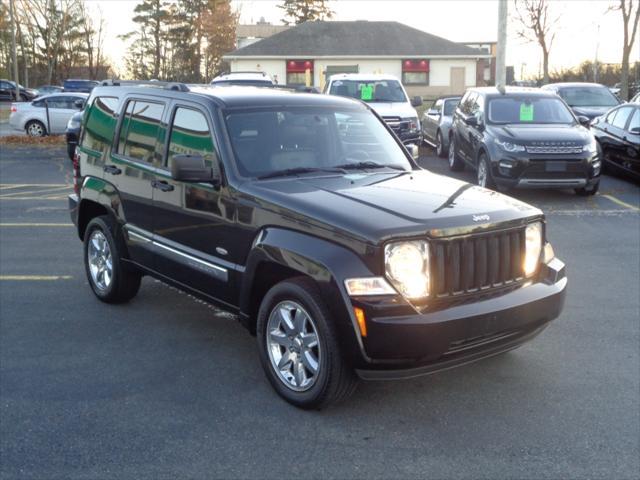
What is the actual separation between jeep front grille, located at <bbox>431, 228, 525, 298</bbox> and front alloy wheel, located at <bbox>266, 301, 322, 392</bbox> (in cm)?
80

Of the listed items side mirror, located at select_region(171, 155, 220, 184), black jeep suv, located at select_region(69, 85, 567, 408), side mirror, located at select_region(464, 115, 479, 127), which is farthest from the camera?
side mirror, located at select_region(464, 115, 479, 127)

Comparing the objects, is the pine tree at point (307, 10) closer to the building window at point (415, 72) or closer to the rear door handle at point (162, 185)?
the building window at point (415, 72)

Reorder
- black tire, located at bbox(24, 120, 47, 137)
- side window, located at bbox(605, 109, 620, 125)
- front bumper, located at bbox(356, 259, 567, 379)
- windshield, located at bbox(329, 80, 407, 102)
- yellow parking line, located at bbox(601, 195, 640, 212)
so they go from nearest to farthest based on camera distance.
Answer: front bumper, located at bbox(356, 259, 567, 379)
yellow parking line, located at bbox(601, 195, 640, 212)
side window, located at bbox(605, 109, 620, 125)
windshield, located at bbox(329, 80, 407, 102)
black tire, located at bbox(24, 120, 47, 137)

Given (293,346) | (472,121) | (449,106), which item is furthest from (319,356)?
(449,106)

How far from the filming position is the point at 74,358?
551 centimetres

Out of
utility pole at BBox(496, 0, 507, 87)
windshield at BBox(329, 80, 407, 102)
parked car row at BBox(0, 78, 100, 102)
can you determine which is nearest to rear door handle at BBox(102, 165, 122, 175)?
windshield at BBox(329, 80, 407, 102)

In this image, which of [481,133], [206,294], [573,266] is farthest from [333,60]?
[206,294]

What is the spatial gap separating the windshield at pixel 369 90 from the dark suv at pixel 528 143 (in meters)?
3.45

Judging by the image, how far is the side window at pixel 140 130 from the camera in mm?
6008

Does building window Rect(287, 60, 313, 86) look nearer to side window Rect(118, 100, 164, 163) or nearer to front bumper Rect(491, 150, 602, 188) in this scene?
front bumper Rect(491, 150, 602, 188)

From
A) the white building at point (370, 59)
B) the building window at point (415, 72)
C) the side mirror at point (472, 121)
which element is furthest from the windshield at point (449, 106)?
the building window at point (415, 72)

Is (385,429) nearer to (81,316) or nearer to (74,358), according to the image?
(74,358)

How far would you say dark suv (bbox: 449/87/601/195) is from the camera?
487 inches

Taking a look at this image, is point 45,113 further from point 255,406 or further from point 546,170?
point 255,406
